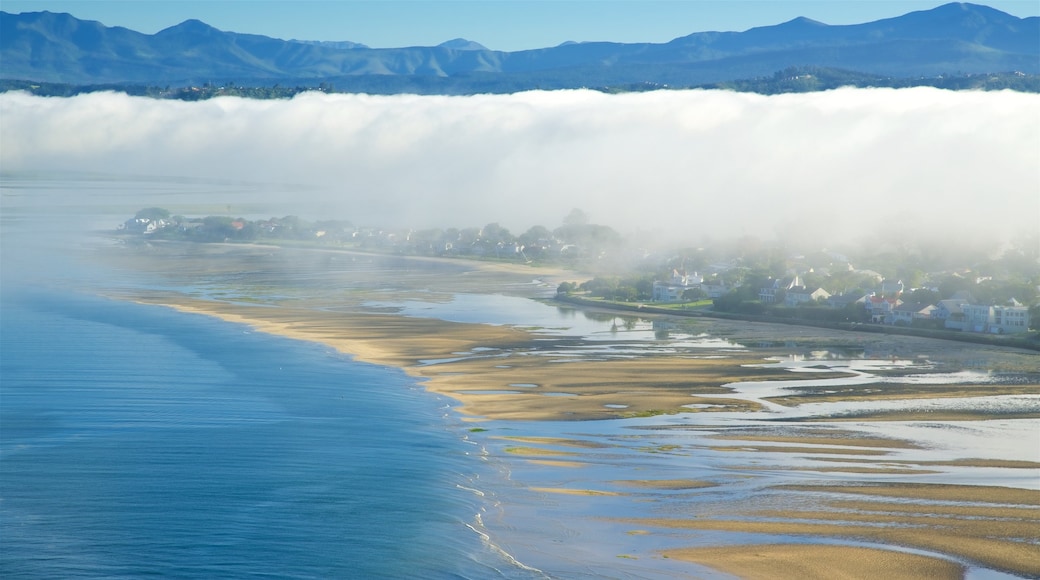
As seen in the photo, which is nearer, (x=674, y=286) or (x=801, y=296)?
(x=801, y=296)

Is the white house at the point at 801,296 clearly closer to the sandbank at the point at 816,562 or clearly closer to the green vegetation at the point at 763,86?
the sandbank at the point at 816,562

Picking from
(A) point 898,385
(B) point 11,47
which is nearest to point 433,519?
(A) point 898,385

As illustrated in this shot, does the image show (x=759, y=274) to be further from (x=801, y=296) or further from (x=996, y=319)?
(x=996, y=319)

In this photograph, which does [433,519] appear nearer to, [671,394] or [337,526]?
[337,526]

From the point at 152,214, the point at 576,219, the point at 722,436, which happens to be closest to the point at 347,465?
the point at 722,436

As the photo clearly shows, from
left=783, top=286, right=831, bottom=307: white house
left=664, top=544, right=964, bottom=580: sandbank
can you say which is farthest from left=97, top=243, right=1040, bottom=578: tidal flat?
left=783, top=286, right=831, bottom=307: white house

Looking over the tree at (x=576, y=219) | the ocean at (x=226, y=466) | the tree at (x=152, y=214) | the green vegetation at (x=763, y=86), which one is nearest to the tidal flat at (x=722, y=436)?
the ocean at (x=226, y=466)

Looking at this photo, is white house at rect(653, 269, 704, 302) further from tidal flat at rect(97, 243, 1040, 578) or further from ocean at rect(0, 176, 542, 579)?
ocean at rect(0, 176, 542, 579)
